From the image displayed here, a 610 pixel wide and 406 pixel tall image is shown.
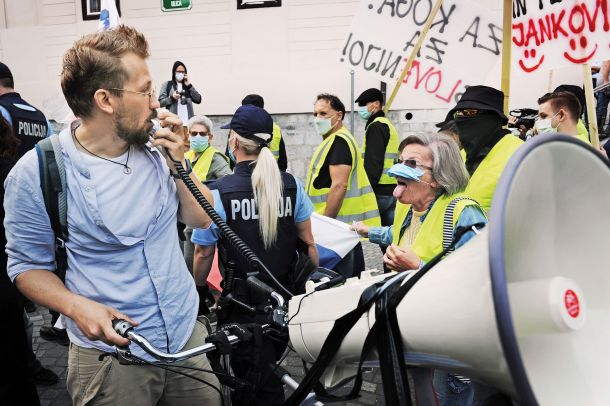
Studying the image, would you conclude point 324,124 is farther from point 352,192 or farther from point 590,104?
point 590,104

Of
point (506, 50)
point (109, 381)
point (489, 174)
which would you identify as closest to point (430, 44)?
point (506, 50)

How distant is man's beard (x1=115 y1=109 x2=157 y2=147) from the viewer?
5.72 feet

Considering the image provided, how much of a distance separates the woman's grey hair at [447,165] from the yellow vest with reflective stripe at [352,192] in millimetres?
1543

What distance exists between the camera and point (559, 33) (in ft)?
11.7

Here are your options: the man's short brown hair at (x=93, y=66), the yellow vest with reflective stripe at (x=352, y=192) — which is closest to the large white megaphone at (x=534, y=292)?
the man's short brown hair at (x=93, y=66)

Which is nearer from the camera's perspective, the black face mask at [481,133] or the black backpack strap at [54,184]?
the black backpack strap at [54,184]

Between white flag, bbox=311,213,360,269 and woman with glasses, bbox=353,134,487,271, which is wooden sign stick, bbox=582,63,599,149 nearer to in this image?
woman with glasses, bbox=353,134,487,271

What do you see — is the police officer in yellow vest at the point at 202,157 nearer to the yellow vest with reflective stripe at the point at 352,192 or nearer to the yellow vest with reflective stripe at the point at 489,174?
the yellow vest with reflective stripe at the point at 352,192

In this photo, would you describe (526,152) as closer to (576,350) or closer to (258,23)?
(576,350)

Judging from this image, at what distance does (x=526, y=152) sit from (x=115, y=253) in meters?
1.32

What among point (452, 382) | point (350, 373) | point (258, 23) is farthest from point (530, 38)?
point (258, 23)

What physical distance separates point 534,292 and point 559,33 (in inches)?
124

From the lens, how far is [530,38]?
3773 millimetres

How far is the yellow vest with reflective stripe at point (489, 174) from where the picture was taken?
2.68 meters
